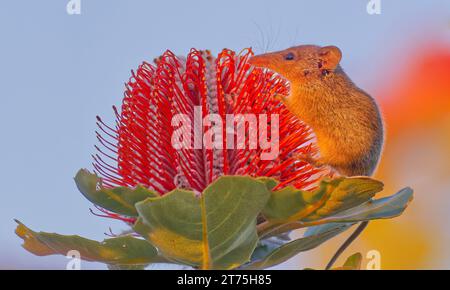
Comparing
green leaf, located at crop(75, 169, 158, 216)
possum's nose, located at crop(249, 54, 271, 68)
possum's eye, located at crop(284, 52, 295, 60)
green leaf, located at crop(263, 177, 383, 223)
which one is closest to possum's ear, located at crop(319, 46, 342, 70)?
possum's eye, located at crop(284, 52, 295, 60)

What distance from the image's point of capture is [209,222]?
8.83 ft

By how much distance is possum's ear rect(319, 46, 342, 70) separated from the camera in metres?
3.46

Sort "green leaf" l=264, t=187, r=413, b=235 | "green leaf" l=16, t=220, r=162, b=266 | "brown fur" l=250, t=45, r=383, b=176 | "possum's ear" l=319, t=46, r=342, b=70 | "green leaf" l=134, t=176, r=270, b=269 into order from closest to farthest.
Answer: "green leaf" l=134, t=176, r=270, b=269, "green leaf" l=16, t=220, r=162, b=266, "green leaf" l=264, t=187, r=413, b=235, "brown fur" l=250, t=45, r=383, b=176, "possum's ear" l=319, t=46, r=342, b=70

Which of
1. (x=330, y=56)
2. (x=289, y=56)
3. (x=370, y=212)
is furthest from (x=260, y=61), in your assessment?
(x=370, y=212)

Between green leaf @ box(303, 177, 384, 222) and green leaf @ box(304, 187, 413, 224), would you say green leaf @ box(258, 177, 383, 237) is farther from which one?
green leaf @ box(304, 187, 413, 224)

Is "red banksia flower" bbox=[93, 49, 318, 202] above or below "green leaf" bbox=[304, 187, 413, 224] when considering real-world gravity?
above

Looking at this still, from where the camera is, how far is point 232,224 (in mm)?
2729

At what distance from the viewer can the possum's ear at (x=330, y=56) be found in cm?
346

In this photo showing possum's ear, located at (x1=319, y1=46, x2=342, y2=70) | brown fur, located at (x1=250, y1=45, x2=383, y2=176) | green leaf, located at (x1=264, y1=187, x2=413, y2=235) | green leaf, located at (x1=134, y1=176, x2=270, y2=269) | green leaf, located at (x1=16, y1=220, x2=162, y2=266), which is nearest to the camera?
green leaf, located at (x1=134, y1=176, x2=270, y2=269)

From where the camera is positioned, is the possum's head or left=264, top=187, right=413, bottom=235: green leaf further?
the possum's head

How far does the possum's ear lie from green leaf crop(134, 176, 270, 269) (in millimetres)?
1041

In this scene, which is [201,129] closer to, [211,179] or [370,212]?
[211,179]
